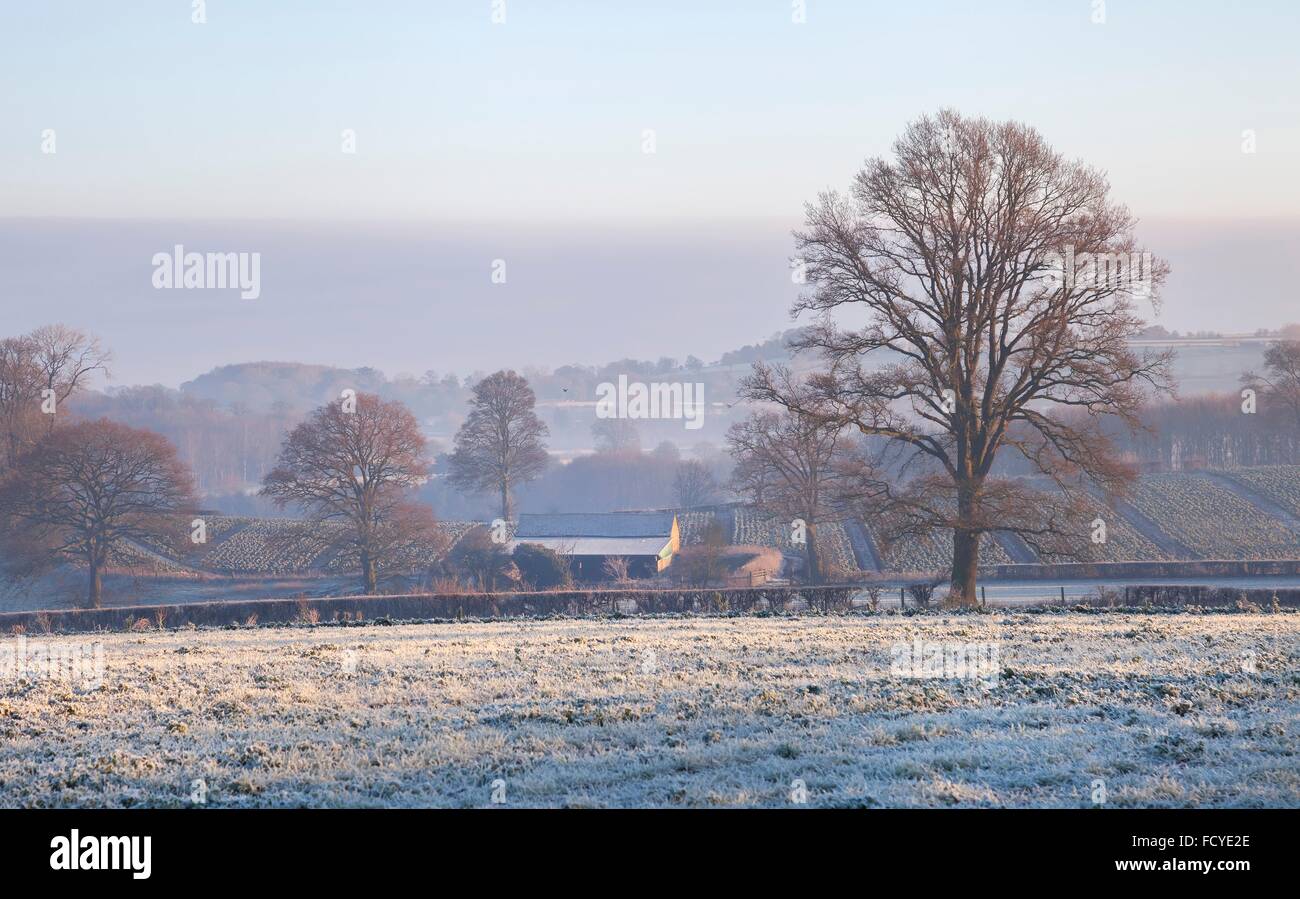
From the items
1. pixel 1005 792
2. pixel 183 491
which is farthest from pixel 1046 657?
pixel 183 491

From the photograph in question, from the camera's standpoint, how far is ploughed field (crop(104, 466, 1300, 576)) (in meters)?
64.3

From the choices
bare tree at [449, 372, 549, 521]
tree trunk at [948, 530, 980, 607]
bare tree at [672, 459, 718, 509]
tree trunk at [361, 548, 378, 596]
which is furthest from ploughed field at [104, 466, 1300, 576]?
tree trunk at [948, 530, 980, 607]

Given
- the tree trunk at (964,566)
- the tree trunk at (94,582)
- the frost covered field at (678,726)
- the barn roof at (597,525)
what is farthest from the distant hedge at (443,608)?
the barn roof at (597,525)

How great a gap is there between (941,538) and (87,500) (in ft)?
164

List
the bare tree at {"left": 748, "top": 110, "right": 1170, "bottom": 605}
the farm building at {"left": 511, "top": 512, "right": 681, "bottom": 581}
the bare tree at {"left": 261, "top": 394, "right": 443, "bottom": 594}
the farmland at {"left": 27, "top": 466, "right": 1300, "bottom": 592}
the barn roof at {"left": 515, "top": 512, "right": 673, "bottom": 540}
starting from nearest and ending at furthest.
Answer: the bare tree at {"left": 748, "top": 110, "right": 1170, "bottom": 605}, the bare tree at {"left": 261, "top": 394, "right": 443, "bottom": 594}, the farmland at {"left": 27, "top": 466, "right": 1300, "bottom": 592}, the farm building at {"left": 511, "top": 512, "right": 681, "bottom": 581}, the barn roof at {"left": 515, "top": 512, "right": 673, "bottom": 540}

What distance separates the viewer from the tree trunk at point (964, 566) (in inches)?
1325

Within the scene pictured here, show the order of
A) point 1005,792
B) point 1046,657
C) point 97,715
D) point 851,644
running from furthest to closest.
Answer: point 851,644, point 1046,657, point 97,715, point 1005,792

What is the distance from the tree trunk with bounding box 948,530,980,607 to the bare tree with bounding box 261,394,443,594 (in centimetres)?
3688

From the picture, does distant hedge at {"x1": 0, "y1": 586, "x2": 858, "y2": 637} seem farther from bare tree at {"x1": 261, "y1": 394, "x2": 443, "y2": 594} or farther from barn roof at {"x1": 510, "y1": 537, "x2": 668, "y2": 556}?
barn roof at {"x1": 510, "y1": 537, "x2": 668, "y2": 556}

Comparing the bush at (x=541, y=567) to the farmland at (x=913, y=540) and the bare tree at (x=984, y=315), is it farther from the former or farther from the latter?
the bare tree at (x=984, y=315)
